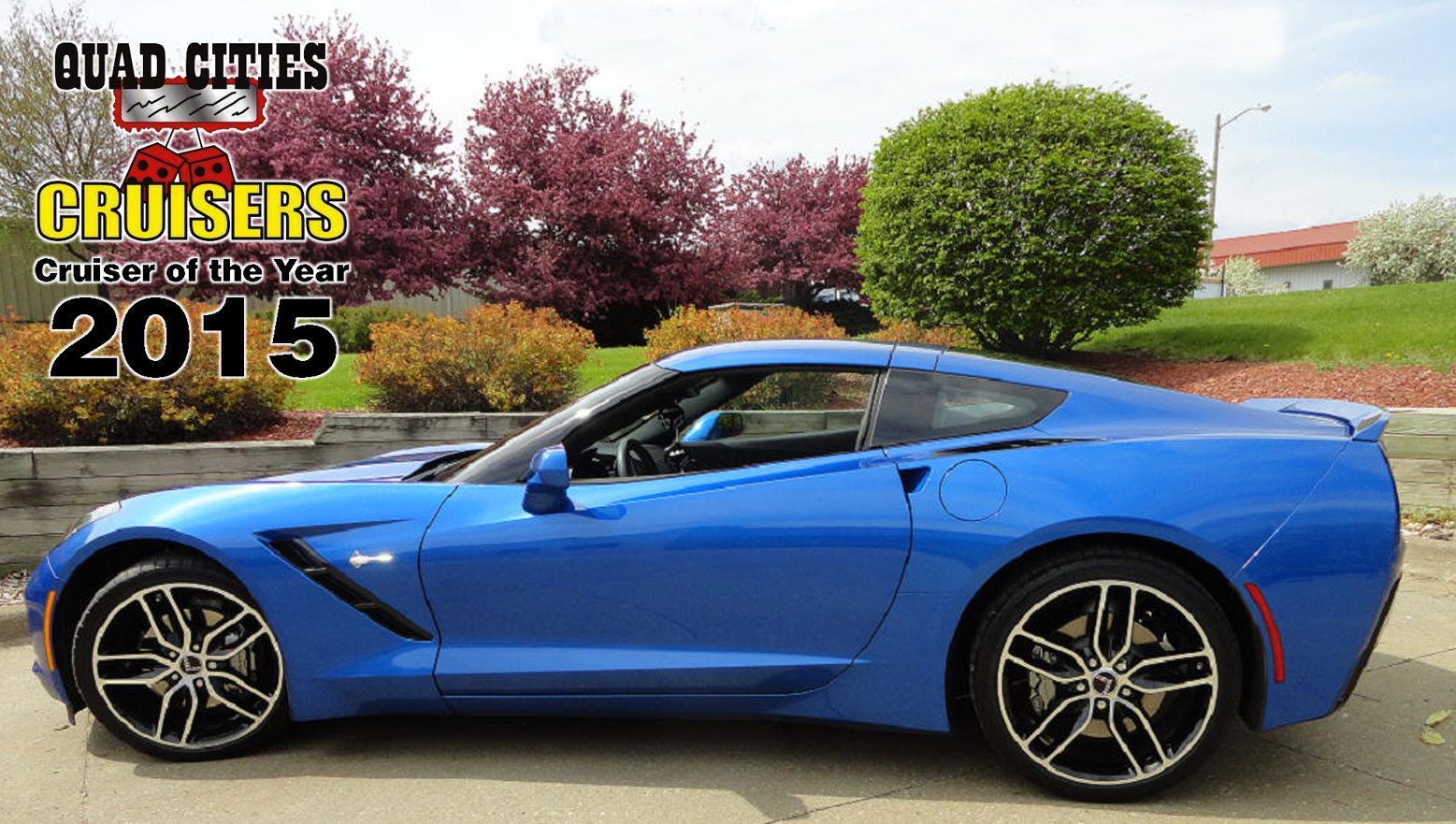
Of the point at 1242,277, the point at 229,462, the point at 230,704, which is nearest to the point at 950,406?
the point at 230,704

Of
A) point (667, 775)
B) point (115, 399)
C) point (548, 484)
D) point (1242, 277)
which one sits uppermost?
point (1242, 277)

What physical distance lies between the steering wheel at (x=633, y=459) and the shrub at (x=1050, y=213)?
8.64 m

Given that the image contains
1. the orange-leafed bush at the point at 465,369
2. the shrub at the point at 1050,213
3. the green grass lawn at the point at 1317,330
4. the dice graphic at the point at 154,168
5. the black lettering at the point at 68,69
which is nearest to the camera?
the orange-leafed bush at the point at 465,369

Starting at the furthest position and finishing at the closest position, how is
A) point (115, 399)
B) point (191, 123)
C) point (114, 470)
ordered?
1. point (191, 123)
2. point (115, 399)
3. point (114, 470)

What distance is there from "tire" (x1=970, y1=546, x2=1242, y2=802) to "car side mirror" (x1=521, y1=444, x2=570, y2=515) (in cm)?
122

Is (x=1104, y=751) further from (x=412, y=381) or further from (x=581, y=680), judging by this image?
(x=412, y=381)

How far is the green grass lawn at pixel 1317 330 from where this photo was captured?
9.91 m

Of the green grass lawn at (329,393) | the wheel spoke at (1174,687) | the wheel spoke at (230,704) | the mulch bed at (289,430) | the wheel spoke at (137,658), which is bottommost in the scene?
the wheel spoke at (230,704)

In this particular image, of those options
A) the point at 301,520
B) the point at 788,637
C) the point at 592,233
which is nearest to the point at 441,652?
the point at 301,520

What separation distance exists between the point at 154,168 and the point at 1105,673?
1673cm

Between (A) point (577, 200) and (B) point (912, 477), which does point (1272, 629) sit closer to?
(B) point (912, 477)

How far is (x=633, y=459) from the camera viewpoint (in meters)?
2.89

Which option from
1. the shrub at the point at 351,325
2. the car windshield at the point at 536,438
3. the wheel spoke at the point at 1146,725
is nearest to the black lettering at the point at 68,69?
the shrub at the point at 351,325

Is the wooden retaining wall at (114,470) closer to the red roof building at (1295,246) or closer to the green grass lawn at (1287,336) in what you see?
the green grass lawn at (1287,336)
